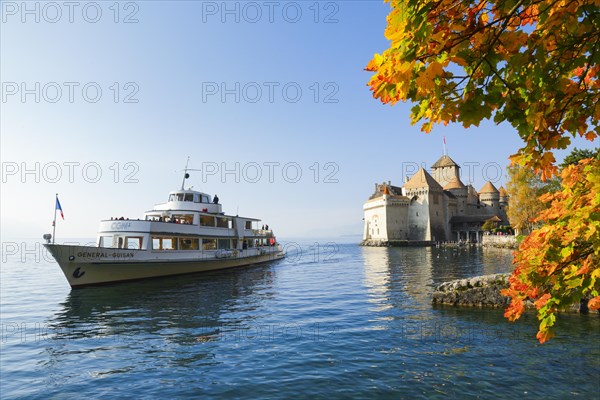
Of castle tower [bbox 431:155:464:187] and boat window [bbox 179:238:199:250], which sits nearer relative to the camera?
boat window [bbox 179:238:199:250]

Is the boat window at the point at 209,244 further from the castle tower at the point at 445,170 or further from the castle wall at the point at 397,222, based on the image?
the castle tower at the point at 445,170

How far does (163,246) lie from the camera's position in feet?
99.6

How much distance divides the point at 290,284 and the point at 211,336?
14362 mm

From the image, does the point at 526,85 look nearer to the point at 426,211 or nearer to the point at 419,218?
the point at 426,211

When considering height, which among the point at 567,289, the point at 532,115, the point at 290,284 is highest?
the point at 532,115

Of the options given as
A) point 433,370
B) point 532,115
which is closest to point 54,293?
point 433,370

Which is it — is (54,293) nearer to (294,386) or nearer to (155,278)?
(155,278)

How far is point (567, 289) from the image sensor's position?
11.6 feet

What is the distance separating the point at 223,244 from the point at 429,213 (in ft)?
201

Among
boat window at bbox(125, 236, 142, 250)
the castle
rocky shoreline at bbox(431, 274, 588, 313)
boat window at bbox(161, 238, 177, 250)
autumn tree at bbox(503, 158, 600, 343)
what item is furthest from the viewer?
the castle

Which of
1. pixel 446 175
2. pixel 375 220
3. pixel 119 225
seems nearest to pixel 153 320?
pixel 119 225

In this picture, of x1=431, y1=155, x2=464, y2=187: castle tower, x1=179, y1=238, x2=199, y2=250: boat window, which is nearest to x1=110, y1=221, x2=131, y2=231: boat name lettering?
x1=179, y1=238, x2=199, y2=250: boat window

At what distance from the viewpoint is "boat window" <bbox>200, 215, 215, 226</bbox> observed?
34400 millimetres

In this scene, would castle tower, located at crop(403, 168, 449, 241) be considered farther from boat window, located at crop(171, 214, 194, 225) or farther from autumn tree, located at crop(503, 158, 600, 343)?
autumn tree, located at crop(503, 158, 600, 343)
